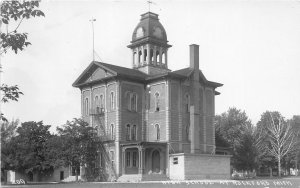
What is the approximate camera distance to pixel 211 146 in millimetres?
53594

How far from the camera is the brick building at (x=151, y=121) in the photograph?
1869 inches

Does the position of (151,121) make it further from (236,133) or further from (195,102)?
(236,133)

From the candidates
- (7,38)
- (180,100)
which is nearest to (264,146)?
(180,100)

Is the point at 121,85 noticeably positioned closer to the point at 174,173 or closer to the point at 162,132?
the point at 162,132

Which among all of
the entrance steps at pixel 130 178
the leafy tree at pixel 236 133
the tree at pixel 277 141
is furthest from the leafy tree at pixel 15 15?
the tree at pixel 277 141

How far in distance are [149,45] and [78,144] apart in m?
14.9

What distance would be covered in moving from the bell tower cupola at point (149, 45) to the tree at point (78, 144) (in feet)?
34.5

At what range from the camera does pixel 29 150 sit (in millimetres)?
50844

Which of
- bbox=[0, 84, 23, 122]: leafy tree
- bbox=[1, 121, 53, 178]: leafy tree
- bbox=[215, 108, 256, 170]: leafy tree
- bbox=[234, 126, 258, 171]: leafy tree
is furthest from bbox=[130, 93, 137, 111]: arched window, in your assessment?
bbox=[0, 84, 23, 122]: leafy tree

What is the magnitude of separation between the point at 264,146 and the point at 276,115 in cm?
1381

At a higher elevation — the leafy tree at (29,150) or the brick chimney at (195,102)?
the brick chimney at (195,102)

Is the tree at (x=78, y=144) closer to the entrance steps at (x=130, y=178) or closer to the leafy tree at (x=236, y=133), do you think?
the entrance steps at (x=130, y=178)

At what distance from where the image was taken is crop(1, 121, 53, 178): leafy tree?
165ft

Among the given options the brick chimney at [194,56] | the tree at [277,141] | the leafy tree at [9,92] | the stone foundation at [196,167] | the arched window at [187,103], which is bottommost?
the stone foundation at [196,167]
